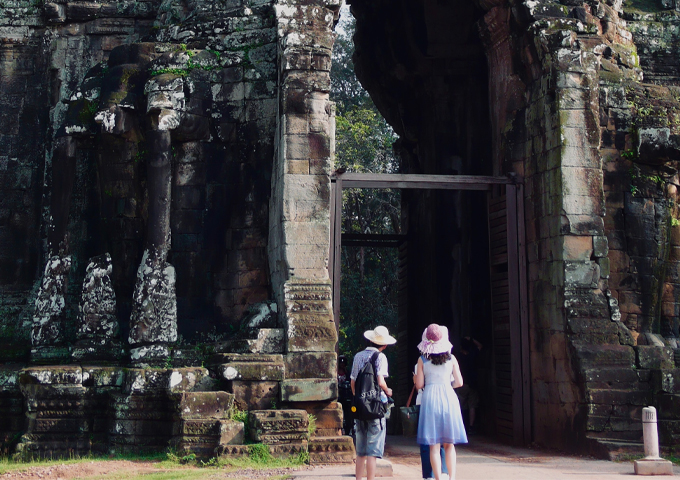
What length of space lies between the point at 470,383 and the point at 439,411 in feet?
19.6

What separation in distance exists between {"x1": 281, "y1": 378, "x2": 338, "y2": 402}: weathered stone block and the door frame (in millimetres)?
1618

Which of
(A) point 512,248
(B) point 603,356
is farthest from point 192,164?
(B) point 603,356

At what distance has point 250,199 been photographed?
11164 millimetres

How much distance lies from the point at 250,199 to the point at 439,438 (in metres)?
4.97

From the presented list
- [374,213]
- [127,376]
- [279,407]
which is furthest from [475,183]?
[374,213]

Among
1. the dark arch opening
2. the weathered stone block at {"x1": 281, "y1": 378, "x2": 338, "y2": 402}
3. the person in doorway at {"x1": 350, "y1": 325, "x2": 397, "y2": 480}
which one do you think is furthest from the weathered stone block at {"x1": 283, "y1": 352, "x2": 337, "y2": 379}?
the dark arch opening

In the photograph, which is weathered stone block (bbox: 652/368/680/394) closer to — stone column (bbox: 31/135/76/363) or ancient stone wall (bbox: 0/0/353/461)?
ancient stone wall (bbox: 0/0/353/461)

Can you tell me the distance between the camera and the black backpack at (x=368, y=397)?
717cm

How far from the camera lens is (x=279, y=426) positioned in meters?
8.89

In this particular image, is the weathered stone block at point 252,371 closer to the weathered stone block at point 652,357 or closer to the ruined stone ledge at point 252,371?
the ruined stone ledge at point 252,371

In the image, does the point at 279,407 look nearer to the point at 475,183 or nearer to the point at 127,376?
the point at 127,376

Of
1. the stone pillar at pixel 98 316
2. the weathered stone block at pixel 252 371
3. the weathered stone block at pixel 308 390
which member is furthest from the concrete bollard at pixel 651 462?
the stone pillar at pixel 98 316

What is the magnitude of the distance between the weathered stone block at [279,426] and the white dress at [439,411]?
1.98 metres

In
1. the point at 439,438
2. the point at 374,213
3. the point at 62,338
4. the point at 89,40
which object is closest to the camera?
the point at 439,438
